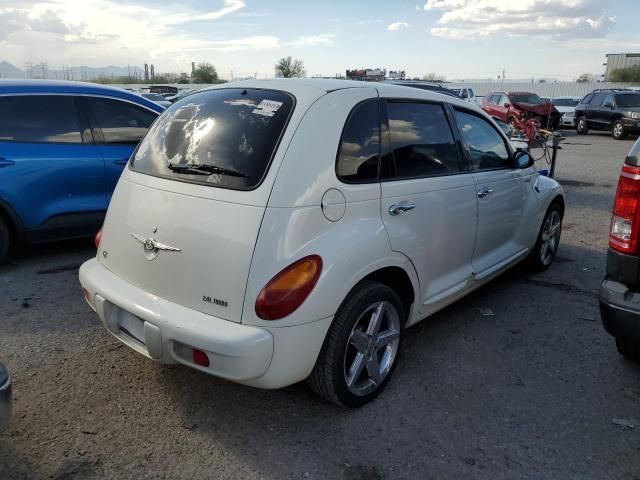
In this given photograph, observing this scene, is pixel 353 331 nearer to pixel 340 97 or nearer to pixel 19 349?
pixel 340 97

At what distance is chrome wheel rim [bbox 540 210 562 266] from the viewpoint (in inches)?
203

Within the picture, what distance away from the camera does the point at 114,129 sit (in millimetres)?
5605

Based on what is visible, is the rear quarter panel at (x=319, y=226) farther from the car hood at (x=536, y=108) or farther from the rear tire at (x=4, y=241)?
the car hood at (x=536, y=108)

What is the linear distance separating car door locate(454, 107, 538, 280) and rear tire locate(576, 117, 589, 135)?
803 inches

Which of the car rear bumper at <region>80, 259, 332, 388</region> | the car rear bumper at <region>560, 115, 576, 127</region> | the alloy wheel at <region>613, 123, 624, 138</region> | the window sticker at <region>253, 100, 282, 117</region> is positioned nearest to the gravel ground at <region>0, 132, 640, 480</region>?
the car rear bumper at <region>80, 259, 332, 388</region>

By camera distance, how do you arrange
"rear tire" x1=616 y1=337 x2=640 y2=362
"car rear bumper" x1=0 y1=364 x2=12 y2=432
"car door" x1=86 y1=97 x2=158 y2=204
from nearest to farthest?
"car rear bumper" x1=0 y1=364 x2=12 y2=432
"rear tire" x1=616 y1=337 x2=640 y2=362
"car door" x1=86 y1=97 x2=158 y2=204

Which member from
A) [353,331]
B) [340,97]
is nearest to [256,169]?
[340,97]

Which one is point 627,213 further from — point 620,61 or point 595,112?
point 620,61

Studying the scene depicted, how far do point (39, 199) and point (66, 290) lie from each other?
1074 millimetres

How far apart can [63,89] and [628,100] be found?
2136cm

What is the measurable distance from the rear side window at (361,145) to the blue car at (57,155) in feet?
11.1

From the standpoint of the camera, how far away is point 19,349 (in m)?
3.58

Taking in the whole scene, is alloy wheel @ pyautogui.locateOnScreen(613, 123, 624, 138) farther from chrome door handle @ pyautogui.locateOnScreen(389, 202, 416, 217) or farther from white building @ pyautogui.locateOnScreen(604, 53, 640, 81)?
white building @ pyautogui.locateOnScreen(604, 53, 640, 81)

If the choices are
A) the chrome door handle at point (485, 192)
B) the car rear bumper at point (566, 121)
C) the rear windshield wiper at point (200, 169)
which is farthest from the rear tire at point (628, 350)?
the car rear bumper at point (566, 121)
